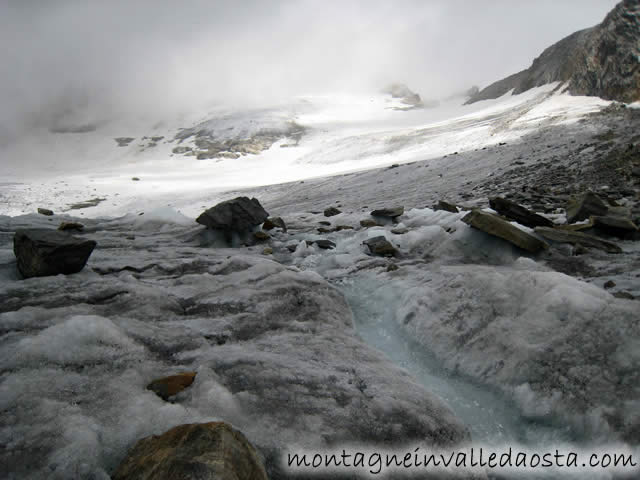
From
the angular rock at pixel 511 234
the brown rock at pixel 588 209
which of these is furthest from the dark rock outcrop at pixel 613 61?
the angular rock at pixel 511 234

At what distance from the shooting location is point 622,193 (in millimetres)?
A: 5824

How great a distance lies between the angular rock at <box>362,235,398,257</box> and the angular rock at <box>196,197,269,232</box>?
2312mm

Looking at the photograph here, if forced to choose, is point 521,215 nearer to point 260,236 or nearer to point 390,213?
point 390,213

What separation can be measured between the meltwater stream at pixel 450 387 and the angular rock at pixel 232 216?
297cm

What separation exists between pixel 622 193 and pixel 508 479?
6178 mm

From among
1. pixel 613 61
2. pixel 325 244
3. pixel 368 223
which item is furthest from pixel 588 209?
pixel 613 61

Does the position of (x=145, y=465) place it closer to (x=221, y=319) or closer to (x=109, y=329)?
(x=109, y=329)

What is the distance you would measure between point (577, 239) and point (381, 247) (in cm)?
229

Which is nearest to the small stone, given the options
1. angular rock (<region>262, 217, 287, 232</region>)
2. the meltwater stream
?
angular rock (<region>262, 217, 287, 232</region>)

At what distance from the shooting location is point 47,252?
3.27 metres

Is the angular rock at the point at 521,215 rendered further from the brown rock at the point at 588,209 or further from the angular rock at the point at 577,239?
the angular rock at the point at 577,239

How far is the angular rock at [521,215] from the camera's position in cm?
472

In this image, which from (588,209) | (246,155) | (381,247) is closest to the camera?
(588,209)

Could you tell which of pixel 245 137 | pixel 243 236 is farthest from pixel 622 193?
pixel 245 137
